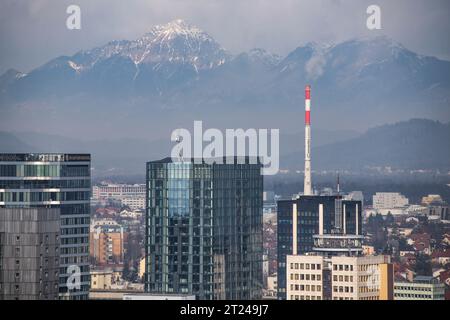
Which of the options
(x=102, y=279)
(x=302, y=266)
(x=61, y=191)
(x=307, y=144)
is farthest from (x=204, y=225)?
(x=307, y=144)

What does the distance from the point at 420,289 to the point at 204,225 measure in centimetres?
442

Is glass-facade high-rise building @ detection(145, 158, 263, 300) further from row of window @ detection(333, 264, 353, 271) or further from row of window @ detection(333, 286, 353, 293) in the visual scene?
row of window @ detection(333, 286, 353, 293)

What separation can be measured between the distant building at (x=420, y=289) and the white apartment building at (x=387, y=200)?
16.2 feet

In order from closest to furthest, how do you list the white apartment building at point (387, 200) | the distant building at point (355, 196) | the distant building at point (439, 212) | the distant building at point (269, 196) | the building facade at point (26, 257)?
1. the building facade at point (26, 257)
2. the distant building at point (269, 196)
3. the distant building at point (439, 212)
4. the white apartment building at point (387, 200)
5. the distant building at point (355, 196)

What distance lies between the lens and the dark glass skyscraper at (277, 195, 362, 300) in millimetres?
29500

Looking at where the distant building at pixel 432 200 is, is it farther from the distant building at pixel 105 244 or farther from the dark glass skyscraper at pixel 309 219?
the distant building at pixel 105 244

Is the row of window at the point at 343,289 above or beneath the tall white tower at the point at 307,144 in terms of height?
beneath

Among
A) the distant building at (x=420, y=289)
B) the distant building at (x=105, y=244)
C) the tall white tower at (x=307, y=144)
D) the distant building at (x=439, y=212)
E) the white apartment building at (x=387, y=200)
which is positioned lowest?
the distant building at (x=420, y=289)

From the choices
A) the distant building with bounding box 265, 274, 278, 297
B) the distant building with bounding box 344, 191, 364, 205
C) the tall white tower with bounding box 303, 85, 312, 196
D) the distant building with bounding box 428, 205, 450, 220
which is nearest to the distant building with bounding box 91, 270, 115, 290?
the distant building with bounding box 265, 274, 278, 297

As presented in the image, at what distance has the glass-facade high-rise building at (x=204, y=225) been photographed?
87.9 ft

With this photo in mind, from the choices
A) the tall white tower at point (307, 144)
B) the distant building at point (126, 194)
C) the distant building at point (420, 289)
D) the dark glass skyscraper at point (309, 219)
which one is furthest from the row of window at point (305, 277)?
the tall white tower at point (307, 144)

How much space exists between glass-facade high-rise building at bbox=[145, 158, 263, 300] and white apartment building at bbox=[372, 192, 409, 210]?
4.23 m

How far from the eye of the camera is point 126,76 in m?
36.2

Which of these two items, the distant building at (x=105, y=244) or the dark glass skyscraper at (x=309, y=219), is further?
the dark glass skyscraper at (x=309, y=219)
